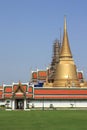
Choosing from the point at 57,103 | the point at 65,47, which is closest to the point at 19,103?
the point at 57,103

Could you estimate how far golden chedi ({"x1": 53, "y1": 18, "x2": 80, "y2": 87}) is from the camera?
8950 cm

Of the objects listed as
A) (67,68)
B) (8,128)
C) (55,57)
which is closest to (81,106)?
(67,68)

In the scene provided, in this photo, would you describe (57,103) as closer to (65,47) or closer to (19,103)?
(19,103)

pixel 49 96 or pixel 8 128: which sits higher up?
pixel 49 96

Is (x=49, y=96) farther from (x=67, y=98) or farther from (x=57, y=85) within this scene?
(x=57, y=85)

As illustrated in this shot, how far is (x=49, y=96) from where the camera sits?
77125 millimetres

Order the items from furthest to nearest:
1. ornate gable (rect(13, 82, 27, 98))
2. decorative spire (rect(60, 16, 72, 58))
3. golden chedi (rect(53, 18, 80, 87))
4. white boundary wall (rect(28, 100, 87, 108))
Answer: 1. decorative spire (rect(60, 16, 72, 58))
2. golden chedi (rect(53, 18, 80, 87))
3. white boundary wall (rect(28, 100, 87, 108))
4. ornate gable (rect(13, 82, 27, 98))

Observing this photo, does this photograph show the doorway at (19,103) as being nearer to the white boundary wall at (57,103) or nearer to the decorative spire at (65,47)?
the white boundary wall at (57,103)

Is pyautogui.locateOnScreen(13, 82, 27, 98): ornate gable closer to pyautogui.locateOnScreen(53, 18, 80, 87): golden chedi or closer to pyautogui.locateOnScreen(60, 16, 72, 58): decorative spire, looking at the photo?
pyautogui.locateOnScreen(53, 18, 80, 87): golden chedi

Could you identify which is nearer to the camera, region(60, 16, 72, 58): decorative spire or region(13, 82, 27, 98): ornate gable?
region(13, 82, 27, 98): ornate gable

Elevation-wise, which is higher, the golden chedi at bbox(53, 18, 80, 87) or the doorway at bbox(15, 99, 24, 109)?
the golden chedi at bbox(53, 18, 80, 87)

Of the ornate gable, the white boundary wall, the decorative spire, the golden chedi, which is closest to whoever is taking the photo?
the ornate gable

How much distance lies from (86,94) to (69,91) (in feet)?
10.4

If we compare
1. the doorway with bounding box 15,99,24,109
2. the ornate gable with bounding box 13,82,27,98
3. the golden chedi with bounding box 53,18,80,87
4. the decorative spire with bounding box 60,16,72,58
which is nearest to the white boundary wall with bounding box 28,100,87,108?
the doorway with bounding box 15,99,24,109
